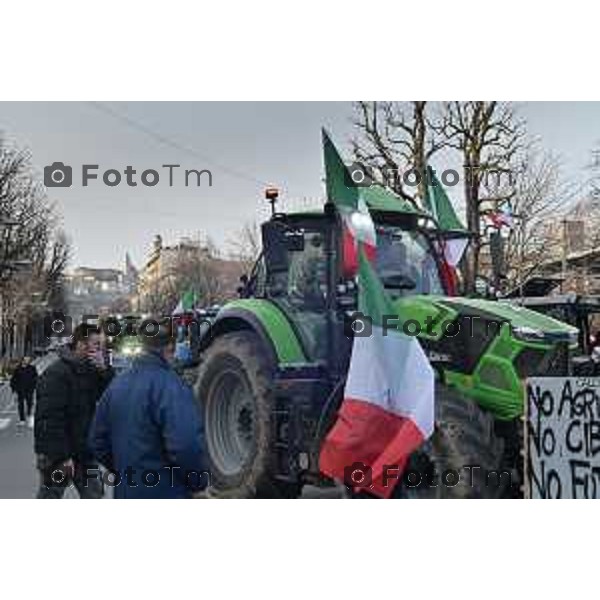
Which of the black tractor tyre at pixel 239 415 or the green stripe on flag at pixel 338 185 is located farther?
the black tractor tyre at pixel 239 415

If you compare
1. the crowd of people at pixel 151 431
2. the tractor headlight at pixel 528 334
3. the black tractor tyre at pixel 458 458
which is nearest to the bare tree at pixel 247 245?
the crowd of people at pixel 151 431

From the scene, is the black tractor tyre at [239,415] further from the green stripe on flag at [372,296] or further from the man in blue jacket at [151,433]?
the man in blue jacket at [151,433]

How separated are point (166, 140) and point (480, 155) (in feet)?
6.59

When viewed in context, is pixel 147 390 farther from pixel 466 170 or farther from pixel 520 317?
pixel 466 170

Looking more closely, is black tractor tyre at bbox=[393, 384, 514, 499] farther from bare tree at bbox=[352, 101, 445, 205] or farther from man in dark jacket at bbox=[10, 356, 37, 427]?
man in dark jacket at bbox=[10, 356, 37, 427]

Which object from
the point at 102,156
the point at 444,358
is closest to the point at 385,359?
the point at 444,358

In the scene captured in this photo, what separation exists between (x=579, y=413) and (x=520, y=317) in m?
0.67

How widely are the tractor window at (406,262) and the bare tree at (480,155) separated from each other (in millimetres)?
246

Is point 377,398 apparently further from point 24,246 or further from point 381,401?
point 24,246

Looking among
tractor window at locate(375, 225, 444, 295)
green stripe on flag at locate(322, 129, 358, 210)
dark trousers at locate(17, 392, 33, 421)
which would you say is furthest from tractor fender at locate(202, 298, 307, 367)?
dark trousers at locate(17, 392, 33, 421)

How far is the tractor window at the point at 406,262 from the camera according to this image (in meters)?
6.05

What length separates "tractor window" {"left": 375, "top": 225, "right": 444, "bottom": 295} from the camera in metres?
6.05

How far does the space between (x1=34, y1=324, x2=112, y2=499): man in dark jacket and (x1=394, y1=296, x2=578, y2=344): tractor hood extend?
1870 millimetres

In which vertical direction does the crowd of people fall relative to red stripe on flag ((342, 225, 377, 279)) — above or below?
below
